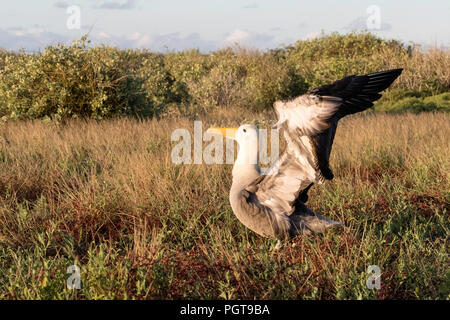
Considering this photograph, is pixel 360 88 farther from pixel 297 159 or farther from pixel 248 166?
pixel 248 166

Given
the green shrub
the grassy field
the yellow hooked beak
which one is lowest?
the grassy field

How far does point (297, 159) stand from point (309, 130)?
1.25 ft

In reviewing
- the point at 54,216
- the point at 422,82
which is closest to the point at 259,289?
the point at 54,216

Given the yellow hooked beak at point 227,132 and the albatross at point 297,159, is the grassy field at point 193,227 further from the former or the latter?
the yellow hooked beak at point 227,132

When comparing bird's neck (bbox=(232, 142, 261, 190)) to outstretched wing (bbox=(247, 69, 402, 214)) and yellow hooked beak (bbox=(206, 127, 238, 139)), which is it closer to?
outstretched wing (bbox=(247, 69, 402, 214))

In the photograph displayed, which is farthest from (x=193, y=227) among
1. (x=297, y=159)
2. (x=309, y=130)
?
(x=309, y=130)

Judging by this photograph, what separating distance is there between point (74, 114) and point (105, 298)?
721cm

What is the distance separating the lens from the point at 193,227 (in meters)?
4.19

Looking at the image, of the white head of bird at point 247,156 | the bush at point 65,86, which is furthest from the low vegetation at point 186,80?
the white head of bird at point 247,156

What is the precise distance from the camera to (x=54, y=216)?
4.54m

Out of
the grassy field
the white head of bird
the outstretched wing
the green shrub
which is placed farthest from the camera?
Answer: the green shrub

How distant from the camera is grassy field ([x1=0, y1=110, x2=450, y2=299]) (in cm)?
299

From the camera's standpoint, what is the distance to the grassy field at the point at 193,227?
2.99 m

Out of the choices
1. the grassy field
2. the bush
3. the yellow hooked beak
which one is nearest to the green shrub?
the grassy field
